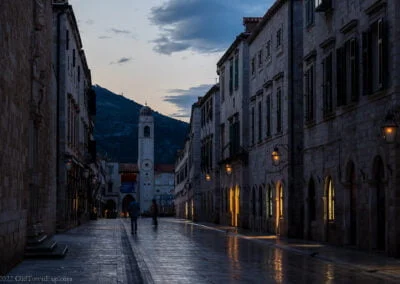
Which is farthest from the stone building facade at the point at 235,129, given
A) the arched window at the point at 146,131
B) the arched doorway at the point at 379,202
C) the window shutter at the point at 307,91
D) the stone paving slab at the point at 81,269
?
the arched window at the point at 146,131

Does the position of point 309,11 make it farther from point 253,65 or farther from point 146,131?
point 146,131

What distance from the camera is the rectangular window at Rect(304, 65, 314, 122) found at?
3462 cm

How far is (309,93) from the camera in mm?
35062

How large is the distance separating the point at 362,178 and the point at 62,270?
12282 millimetres

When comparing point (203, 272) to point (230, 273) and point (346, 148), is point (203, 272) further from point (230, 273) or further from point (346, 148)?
point (346, 148)

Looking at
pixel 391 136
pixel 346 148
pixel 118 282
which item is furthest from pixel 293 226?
pixel 118 282

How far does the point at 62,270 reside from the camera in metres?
18.1

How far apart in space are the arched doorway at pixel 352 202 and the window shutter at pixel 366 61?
343 centimetres

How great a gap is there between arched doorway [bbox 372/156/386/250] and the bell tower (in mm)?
142555

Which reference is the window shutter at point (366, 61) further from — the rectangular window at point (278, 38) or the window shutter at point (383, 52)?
the rectangular window at point (278, 38)

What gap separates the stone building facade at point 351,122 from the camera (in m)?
24.6

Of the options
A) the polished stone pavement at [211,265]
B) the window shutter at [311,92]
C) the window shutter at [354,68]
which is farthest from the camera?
the window shutter at [311,92]

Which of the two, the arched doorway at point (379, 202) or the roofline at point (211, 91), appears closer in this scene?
the arched doorway at point (379, 202)

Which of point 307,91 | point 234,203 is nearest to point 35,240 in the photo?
point 307,91
